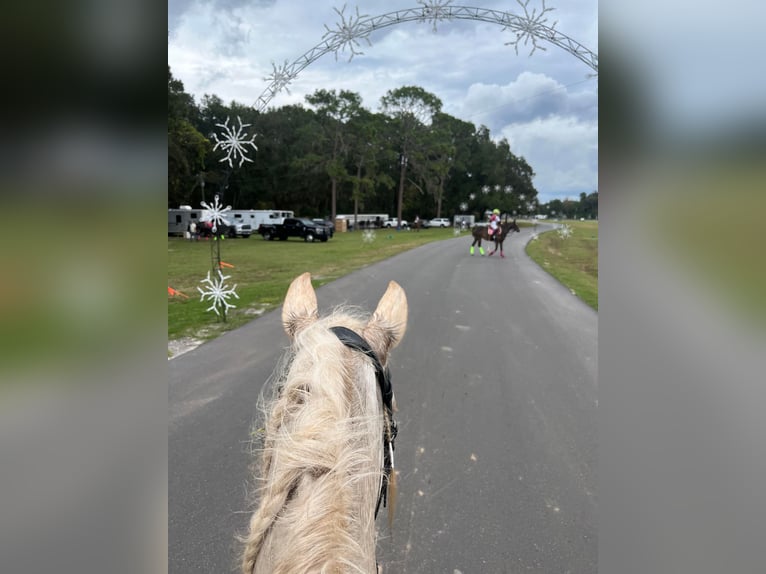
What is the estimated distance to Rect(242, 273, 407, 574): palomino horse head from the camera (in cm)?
73

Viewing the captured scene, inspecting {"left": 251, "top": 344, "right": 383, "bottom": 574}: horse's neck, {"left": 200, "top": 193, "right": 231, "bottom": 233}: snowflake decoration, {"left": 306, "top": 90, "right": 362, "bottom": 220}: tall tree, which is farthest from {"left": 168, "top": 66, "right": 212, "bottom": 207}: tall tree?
{"left": 251, "top": 344, "right": 383, "bottom": 574}: horse's neck

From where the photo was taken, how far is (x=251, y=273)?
10.2m

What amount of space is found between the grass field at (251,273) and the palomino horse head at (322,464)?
50 centimetres

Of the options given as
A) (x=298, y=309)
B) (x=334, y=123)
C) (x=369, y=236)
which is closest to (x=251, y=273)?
(x=369, y=236)

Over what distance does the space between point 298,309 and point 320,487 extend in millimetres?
909

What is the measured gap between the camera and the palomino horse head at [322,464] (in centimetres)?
73

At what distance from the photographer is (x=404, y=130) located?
7.77 ft

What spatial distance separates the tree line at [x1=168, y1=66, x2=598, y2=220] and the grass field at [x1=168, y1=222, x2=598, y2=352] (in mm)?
442
